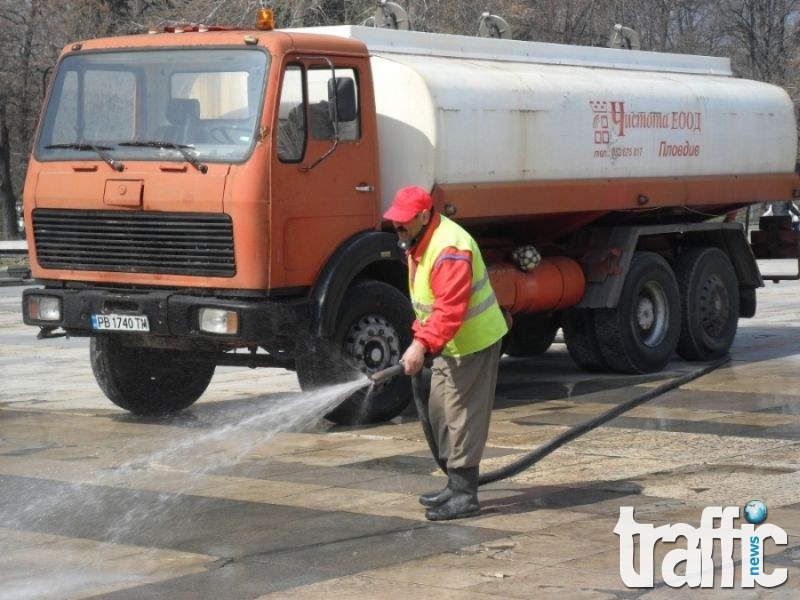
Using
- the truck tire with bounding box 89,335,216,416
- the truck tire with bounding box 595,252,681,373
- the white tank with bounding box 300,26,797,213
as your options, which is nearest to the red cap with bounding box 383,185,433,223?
the white tank with bounding box 300,26,797,213

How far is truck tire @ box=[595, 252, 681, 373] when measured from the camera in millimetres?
14422

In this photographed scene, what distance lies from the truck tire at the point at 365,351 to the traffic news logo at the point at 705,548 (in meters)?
3.46

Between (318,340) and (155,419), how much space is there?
6.00 ft

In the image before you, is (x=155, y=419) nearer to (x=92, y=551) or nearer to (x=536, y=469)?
(x=536, y=469)

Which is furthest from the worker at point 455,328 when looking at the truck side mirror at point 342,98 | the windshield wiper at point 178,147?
the truck side mirror at point 342,98

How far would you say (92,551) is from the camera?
7.69m

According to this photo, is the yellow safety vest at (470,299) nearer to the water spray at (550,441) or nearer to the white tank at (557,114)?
the water spray at (550,441)

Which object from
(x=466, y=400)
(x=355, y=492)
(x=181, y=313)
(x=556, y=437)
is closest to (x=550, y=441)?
(x=556, y=437)

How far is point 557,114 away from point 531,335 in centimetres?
325

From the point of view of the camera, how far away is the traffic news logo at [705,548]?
6762mm

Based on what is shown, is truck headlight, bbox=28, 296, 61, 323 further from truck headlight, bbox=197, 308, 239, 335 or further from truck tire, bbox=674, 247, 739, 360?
truck tire, bbox=674, 247, 739, 360

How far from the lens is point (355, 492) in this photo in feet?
29.7

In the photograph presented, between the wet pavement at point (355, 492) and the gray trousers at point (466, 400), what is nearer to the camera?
the wet pavement at point (355, 492)

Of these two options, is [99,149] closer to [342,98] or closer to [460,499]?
Result: [342,98]
